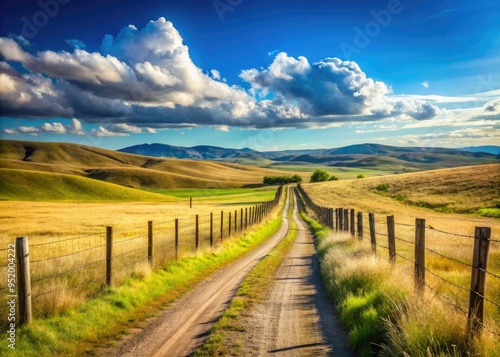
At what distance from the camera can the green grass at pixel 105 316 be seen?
7.16 m

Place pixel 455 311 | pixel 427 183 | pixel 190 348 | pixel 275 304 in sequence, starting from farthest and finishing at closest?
pixel 427 183 < pixel 275 304 < pixel 190 348 < pixel 455 311

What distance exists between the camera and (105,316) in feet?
29.1

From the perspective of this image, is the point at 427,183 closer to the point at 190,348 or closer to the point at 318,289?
the point at 318,289

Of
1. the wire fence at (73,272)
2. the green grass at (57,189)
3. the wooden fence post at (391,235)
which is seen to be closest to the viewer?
the wire fence at (73,272)

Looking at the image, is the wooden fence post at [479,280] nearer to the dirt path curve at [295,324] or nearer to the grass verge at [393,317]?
the grass verge at [393,317]

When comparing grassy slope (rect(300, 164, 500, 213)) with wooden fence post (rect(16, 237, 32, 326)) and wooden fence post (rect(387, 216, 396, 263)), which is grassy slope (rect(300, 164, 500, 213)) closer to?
wooden fence post (rect(387, 216, 396, 263))

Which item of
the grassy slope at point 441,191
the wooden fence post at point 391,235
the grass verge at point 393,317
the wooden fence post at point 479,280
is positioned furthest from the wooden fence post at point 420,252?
the grassy slope at point 441,191

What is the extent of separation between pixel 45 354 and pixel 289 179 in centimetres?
18036

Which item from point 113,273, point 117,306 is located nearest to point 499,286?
point 117,306

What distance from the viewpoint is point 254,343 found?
7.46 m

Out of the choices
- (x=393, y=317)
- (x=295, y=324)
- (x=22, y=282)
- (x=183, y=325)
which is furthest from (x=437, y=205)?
(x=22, y=282)

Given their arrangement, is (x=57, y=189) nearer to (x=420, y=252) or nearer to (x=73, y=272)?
(x=73, y=272)

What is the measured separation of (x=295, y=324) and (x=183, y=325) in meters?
2.52

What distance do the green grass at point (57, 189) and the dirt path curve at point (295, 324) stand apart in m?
88.3
